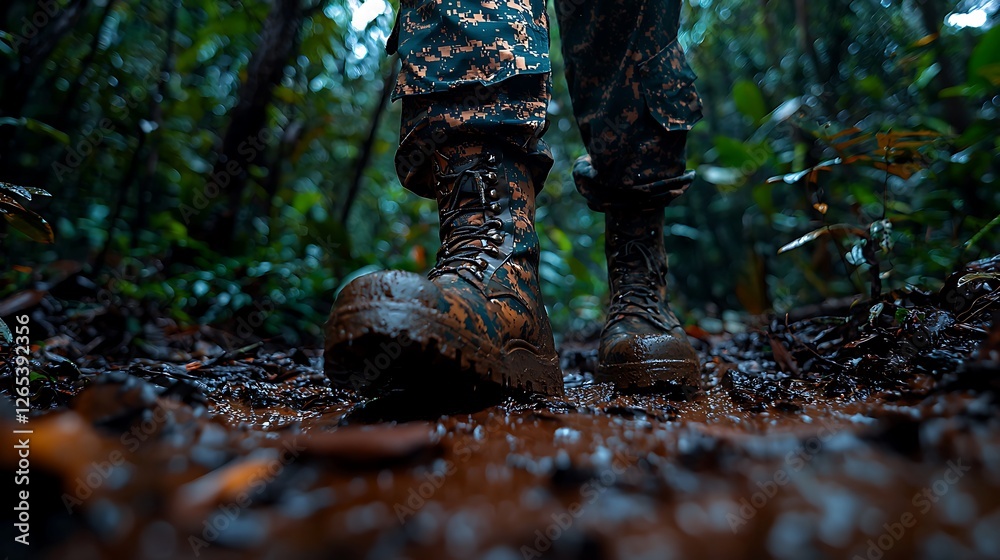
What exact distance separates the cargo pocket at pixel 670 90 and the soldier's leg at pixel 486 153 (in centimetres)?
42

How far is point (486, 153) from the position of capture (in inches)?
51.8

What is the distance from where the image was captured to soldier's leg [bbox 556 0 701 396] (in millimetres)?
1673

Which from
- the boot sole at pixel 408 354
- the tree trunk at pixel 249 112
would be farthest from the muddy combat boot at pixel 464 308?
the tree trunk at pixel 249 112

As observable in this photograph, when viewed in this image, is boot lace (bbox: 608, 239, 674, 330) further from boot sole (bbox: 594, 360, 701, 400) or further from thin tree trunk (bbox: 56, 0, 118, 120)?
thin tree trunk (bbox: 56, 0, 118, 120)

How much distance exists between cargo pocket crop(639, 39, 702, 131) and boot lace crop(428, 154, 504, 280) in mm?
687


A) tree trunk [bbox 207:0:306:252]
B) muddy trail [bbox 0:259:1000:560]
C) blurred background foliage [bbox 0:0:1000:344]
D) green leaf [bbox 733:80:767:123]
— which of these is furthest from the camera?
green leaf [bbox 733:80:767:123]

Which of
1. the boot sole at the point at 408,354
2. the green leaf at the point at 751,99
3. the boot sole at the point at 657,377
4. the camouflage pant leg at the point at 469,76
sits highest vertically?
the green leaf at the point at 751,99

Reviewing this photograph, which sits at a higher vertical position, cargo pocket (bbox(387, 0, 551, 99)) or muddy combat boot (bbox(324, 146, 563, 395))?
cargo pocket (bbox(387, 0, 551, 99))

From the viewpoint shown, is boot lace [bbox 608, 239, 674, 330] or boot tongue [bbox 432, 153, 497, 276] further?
boot lace [bbox 608, 239, 674, 330]

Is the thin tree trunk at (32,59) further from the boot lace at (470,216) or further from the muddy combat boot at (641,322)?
the muddy combat boot at (641,322)

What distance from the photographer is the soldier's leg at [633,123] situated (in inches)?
65.9

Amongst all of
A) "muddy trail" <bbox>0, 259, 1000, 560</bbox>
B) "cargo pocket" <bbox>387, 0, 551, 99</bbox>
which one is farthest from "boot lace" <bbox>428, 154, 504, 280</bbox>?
"muddy trail" <bbox>0, 259, 1000, 560</bbox>

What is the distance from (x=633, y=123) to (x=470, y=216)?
29.7 inches

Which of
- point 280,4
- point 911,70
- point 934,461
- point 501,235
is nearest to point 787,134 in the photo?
point 911,70
